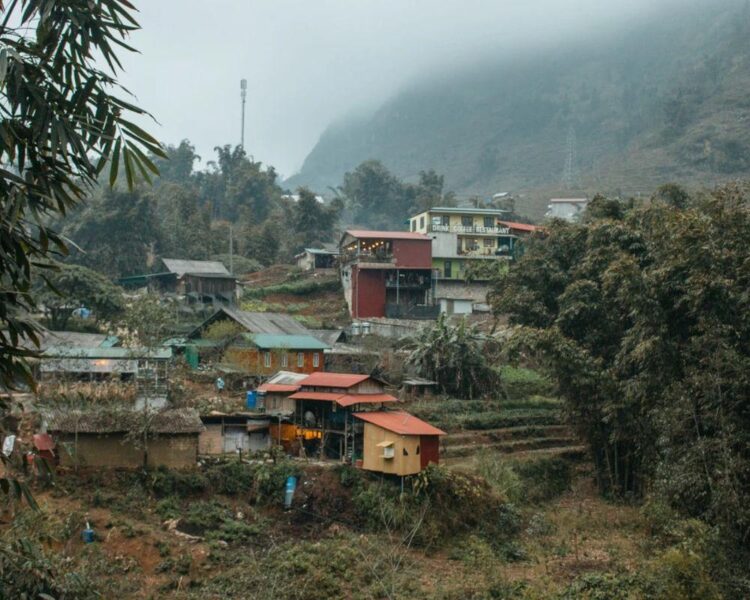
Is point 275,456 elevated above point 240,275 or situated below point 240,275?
below

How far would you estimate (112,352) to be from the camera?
27281 mm

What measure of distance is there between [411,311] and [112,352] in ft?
62.5

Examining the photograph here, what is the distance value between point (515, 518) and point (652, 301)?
23.0 ft

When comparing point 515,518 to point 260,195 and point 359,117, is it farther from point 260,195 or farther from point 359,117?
point 359,117

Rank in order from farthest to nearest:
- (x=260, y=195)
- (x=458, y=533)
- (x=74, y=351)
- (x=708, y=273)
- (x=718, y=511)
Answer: (x=260, y=195) < (x=74, y=351) < (x=458, y=533) < (x=708, y=273) < (x=718, y=511)

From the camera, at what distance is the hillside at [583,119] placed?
8394 cm

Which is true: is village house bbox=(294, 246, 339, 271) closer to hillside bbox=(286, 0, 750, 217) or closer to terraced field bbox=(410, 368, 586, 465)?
terraced field bbox=(410, 368, 586, 465)

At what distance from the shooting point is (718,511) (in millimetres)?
14781

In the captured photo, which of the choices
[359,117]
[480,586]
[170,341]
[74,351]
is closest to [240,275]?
[170,341]

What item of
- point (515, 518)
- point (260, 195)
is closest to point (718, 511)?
point (515, 518)

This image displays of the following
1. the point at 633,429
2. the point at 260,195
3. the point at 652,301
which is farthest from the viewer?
the point at 260,195

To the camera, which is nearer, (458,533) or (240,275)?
(458,533)

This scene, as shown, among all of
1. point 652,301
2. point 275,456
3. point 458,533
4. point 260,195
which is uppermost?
point 260,195

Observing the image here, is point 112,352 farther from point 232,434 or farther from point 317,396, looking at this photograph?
point 317,396
